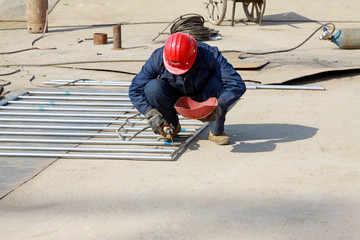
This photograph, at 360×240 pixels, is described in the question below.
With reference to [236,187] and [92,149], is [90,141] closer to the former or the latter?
[92,149]

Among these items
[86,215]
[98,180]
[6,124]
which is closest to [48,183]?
[98,180]

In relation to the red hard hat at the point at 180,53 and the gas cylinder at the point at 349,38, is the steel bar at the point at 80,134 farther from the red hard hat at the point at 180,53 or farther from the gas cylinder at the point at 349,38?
the gas cylinder at the point at 349,38

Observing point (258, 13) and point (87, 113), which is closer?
point (87, 113)

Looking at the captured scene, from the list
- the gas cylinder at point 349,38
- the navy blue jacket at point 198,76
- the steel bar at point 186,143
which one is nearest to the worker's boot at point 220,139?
the steel bar at point 186,143

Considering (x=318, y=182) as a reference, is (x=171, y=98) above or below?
above

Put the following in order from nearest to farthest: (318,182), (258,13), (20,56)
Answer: (318,182) < (20,56) < (258,13)

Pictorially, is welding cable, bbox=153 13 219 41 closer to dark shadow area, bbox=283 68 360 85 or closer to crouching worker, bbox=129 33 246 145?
dark shadow area, bbox=283 68 360 85

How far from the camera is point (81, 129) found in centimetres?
454

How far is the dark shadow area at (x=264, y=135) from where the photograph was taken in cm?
402

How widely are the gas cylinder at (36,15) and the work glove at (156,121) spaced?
24.1 feet

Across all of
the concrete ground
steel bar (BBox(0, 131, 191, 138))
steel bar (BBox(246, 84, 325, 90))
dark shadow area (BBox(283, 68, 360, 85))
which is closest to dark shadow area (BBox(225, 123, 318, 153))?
the concrete ground

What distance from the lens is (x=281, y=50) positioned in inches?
316

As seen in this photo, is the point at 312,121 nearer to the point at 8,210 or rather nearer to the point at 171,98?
the point at 171,98

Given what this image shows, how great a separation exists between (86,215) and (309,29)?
881cm
